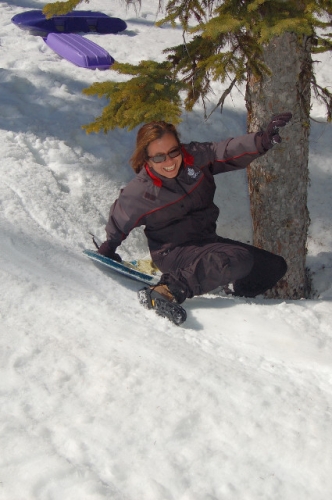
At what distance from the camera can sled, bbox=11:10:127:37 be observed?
10.1 metres

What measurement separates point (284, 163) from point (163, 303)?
2223 mm

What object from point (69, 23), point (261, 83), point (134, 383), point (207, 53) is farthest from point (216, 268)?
point (69, 23)

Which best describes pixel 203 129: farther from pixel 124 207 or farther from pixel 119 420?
pixel 119 420

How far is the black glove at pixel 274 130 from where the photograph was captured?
4.00m

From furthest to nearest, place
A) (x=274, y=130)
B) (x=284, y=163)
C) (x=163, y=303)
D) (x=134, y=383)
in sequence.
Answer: (x=284, y=163) < (x=274, y=130) < (x=163, y=303) < (x=134, y=383)

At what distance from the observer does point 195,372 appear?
2.93 m

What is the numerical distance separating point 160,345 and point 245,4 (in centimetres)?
297

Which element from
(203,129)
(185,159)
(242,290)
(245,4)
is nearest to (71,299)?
(185,159)

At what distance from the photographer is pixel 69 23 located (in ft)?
34.6

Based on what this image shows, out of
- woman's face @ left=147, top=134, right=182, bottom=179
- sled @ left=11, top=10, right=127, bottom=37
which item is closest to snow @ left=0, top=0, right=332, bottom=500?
woman's face @ left=147, top=134, right=182, bottom=179

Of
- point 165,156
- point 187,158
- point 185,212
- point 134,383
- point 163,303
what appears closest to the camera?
point 134,383

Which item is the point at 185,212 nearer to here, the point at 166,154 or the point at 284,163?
the point at 166,154

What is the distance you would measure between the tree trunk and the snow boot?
1.84 m

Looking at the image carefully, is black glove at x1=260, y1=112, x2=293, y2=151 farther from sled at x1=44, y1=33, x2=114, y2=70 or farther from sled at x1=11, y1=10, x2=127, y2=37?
sled at x1=11, y1=10, x2=127, y2=37
